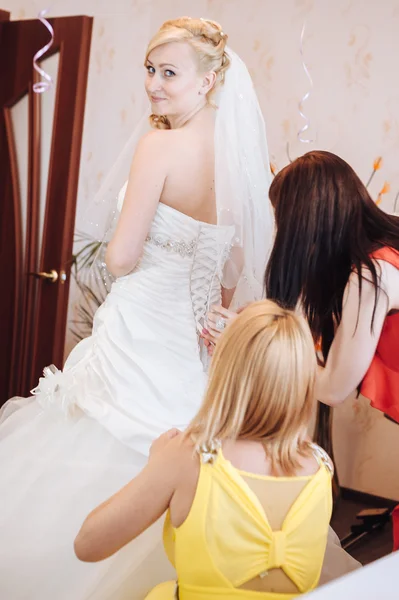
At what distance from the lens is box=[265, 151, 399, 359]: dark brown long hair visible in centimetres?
178

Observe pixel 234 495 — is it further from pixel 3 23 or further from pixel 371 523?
pixel 3 23

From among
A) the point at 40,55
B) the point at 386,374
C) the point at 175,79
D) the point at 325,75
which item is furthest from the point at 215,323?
the point at 325,75

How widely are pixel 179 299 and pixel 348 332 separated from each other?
56 centimetres

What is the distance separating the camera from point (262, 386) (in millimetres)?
1358

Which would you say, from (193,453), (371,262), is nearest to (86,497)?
(193,453)

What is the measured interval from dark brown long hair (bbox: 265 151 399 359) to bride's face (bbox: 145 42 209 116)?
0.46 metres

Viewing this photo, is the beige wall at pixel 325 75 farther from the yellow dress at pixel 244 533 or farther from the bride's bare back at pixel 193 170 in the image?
the yellow dress at pixel 244 533

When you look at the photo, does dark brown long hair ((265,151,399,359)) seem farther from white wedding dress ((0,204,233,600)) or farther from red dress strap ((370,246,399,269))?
white wedding dress ((0,204,233,600))

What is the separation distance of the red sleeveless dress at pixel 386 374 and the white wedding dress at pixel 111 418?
1.61 feet

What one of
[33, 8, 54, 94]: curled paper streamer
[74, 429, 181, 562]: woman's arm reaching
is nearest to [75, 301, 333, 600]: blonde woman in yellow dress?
[74, 429, 181, 562]: woman's arm reaching

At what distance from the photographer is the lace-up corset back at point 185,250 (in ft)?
6.92

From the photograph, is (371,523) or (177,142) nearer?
(177,142)

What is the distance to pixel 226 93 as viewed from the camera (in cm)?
220

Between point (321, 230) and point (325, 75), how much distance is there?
2265mm
